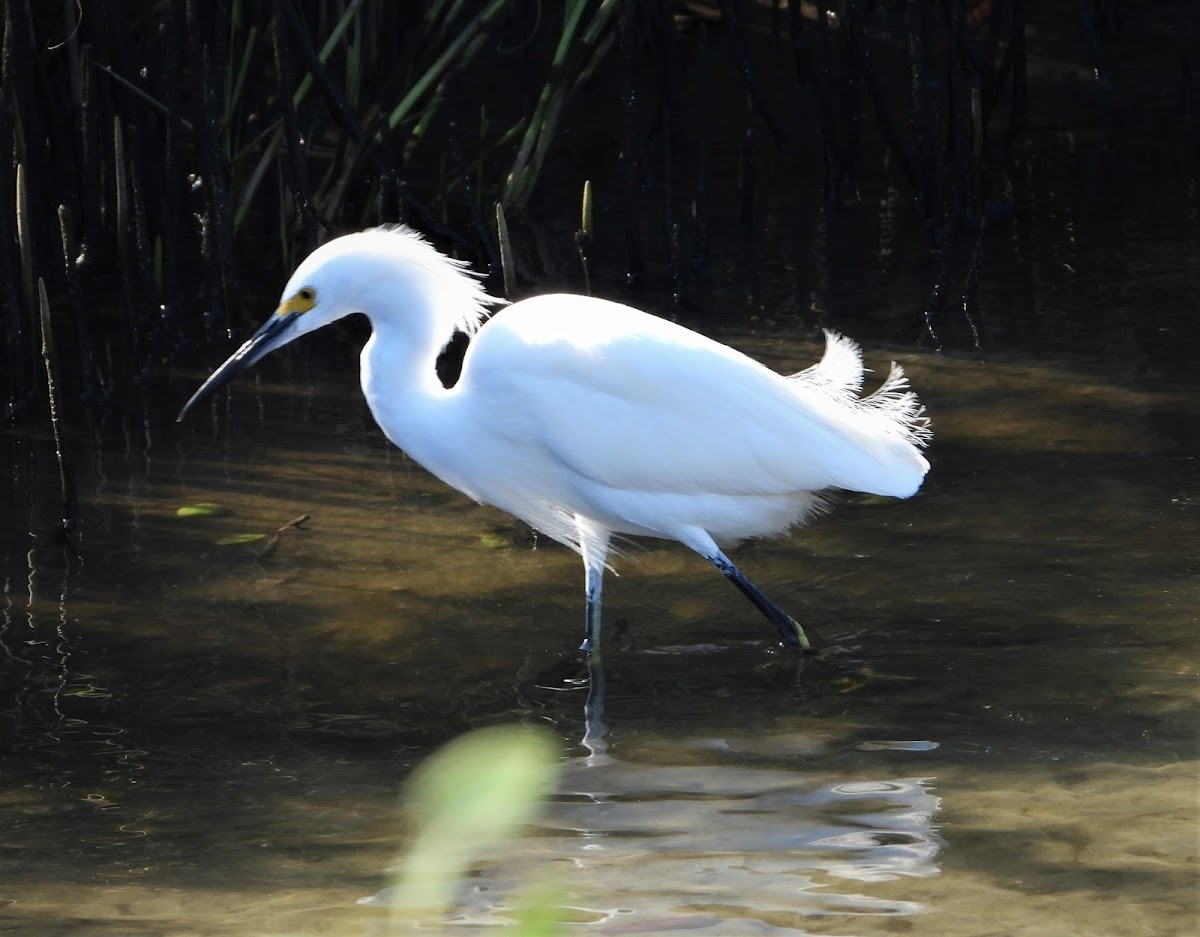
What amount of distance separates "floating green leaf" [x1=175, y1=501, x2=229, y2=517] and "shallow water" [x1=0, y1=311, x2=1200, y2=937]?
38 mm

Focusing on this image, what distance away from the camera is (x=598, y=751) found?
3.35 metres

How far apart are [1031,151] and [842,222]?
1615mm

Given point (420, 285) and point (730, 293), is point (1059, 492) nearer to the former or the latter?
point (420, 285)

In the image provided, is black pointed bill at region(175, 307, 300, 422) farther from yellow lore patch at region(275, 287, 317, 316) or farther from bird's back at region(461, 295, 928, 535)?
bird's back at region(461, 295, 928, 535)

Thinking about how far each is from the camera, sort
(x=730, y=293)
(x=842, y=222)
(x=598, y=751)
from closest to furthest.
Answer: (x=598, y=751) < (x=730, y=293) < (x=842, y=222)

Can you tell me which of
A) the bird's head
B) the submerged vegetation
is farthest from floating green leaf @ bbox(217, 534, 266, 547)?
the bird's head

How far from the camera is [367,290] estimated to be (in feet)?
12.7

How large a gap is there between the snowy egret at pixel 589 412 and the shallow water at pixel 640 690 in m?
0.32

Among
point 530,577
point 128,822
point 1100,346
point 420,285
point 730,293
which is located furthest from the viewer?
point 730,293

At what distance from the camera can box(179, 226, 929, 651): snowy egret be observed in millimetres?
3881

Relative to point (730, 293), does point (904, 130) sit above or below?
above

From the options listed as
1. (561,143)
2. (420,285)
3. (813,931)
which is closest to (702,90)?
(561,143)

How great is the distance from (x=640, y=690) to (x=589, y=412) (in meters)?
0.68

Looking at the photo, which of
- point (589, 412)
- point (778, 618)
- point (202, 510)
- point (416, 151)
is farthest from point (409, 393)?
point (416, 151)
